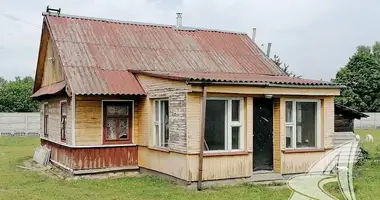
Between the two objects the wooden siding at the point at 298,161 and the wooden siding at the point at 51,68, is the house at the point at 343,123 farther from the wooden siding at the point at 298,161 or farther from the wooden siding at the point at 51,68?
the wooden siding at the point at 51,68

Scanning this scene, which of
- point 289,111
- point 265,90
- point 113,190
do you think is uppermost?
point 265,90

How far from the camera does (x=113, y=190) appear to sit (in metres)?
11.7

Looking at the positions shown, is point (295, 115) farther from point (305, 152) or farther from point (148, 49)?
point (148, 49)

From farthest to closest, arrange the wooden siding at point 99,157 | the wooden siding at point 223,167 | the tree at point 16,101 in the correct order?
the tree at point 16,101
the wooden siding at point 99,157
the wooden siding at point 223,167

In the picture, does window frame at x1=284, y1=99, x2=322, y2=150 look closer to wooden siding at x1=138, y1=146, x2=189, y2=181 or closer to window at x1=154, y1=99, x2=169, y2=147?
wooden siding at x1=138, y1=146, x2=189, y2=181

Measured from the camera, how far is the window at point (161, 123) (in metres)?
13.0

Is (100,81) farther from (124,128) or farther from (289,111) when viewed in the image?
(289,111)

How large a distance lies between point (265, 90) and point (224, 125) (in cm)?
147

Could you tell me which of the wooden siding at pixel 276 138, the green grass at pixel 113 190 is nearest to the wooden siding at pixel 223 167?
the green grass at pixel 113 190

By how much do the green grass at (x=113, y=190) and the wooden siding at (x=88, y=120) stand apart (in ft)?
4.23

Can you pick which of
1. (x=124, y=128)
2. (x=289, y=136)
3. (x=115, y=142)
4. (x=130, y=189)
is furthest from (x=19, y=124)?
(x=289, y=136)

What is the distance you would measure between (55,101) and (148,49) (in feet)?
12.5

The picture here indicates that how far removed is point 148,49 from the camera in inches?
645

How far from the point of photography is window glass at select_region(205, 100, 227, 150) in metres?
12.0
